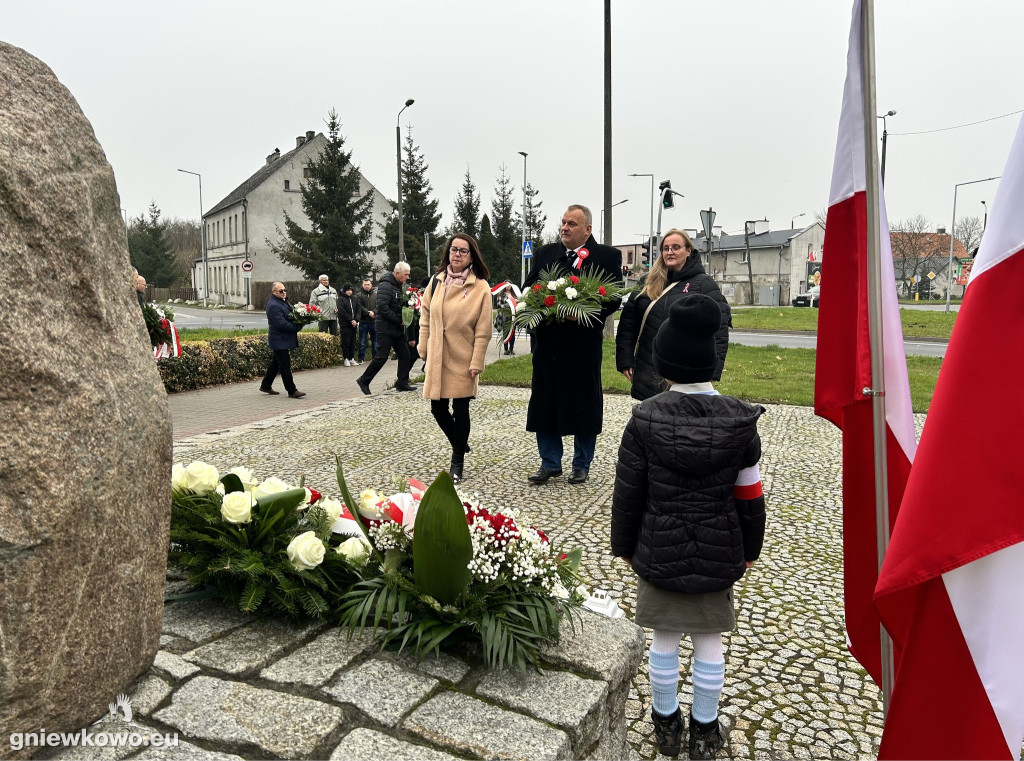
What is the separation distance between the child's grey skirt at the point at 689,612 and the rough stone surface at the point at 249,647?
1.20m

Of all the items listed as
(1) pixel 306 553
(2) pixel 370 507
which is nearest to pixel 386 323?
(2) pixel 370 507

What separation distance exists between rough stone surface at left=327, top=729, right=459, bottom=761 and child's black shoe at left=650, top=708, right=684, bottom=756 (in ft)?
3.21

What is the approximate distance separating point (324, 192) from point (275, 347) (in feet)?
103

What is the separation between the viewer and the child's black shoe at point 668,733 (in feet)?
8.40

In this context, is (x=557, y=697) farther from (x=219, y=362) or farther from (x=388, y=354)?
(x=219, y=362)

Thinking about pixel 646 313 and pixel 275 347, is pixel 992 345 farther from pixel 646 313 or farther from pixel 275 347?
pixel 275 347

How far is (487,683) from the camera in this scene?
2268 mm

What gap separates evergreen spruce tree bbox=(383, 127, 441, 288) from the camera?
41594mm

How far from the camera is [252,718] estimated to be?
2.00 metres

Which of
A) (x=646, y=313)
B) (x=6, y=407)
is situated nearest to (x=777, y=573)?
(x=646, y=313)

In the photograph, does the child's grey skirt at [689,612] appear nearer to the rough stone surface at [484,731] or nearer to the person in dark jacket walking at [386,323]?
the rough stone surface at [484,731]

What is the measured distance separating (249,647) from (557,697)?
3.39ft

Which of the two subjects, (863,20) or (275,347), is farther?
(275,347)

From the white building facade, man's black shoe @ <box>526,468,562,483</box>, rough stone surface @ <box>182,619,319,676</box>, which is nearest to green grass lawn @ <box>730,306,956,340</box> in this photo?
man's black shoe @ <box>526,468,562,483</box>
